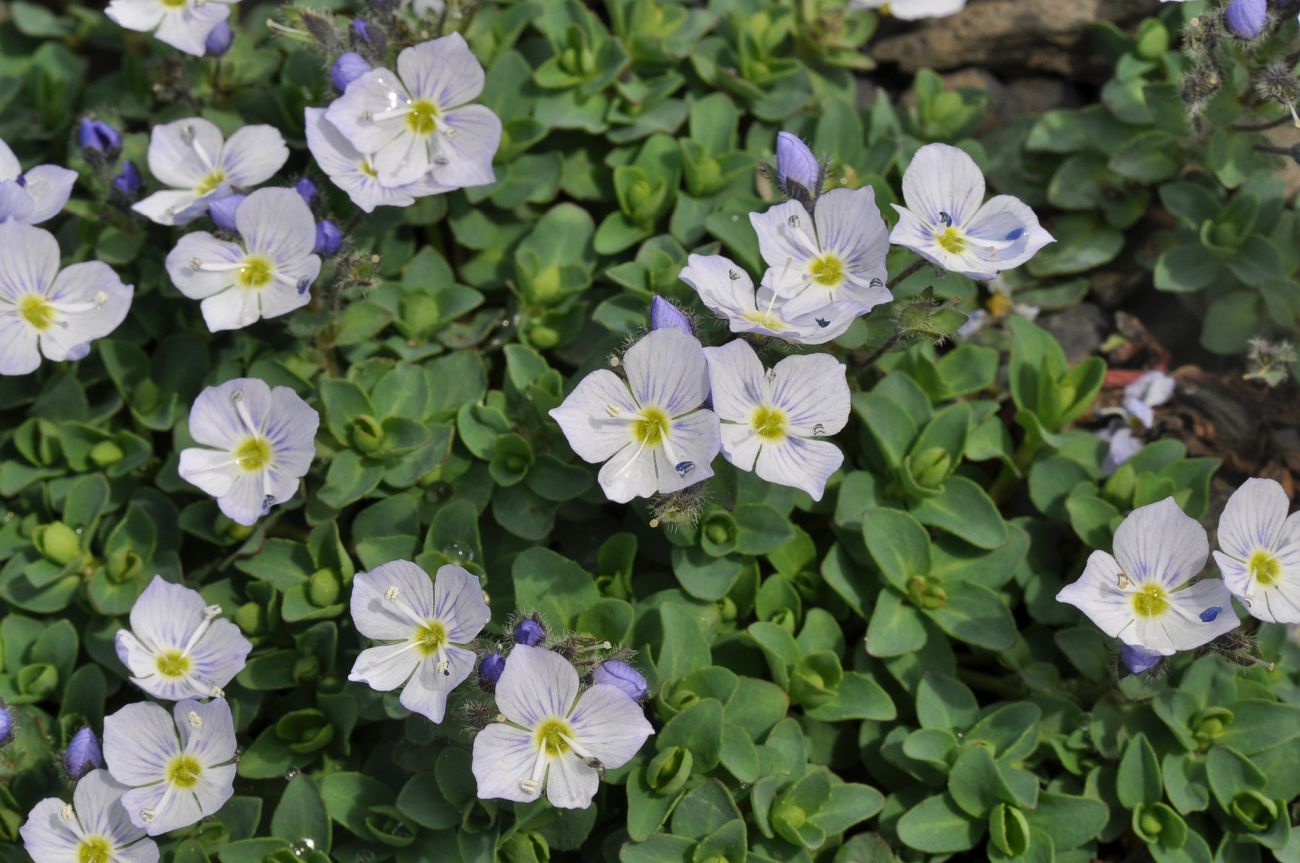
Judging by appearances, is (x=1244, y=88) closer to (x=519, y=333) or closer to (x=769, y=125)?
(x=769, y=125)

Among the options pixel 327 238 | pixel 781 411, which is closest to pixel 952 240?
pixel 781 411

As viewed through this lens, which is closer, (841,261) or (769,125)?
(841,261)

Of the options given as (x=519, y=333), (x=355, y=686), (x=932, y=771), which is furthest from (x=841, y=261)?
(x=355, y=686)

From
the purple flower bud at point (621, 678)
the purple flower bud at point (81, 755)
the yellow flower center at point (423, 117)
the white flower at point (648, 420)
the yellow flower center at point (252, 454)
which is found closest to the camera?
the purple flower bud at point (621, 678)

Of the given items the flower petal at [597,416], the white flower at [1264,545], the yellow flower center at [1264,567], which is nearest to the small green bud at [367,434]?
the flower petal at [597,416]

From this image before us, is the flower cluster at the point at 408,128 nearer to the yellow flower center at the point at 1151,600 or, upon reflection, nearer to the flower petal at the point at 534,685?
the flower petal at the point at 534,685

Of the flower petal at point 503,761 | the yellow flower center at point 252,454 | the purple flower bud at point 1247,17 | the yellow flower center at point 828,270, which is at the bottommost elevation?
the flower petal at point 503,761

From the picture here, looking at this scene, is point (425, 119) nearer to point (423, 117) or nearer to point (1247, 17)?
point (423, 117)

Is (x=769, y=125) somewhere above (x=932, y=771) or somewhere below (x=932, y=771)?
above

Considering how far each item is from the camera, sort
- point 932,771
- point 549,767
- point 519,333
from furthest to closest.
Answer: point 519,333
point 932,771
point 549,767
